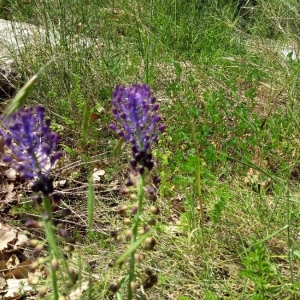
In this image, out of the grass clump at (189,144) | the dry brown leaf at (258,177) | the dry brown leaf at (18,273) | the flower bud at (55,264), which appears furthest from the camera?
the dry brown leaf at (258,177)

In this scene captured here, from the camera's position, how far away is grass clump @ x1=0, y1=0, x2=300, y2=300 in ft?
6.04

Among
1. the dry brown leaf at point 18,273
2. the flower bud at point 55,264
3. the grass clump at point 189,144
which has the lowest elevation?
the dry brown leaf at point 18,273

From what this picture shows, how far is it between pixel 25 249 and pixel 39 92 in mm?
1205

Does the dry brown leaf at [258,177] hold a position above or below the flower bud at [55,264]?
below

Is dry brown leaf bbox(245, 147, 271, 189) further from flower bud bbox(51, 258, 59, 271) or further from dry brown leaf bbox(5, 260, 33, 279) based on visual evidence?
flower bud bbox(51, 258, 59, 271)

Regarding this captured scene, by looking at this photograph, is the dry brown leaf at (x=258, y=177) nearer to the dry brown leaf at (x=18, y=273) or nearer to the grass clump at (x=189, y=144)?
the grass clump at (x=189, y=144)

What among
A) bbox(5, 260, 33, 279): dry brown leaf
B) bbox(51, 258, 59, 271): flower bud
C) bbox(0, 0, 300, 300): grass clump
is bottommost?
bbox(5, 260, 33, 279): dry brown leaf

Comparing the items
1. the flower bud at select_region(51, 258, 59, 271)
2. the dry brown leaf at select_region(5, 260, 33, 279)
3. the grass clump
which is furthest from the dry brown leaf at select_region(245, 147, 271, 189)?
the flower bud at select_region(51, 258, 59, 271)

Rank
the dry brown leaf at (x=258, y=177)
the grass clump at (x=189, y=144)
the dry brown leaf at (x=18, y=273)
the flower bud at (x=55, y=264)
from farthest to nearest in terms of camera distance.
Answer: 1. the dry brown leaf at (x=258, y=177)
2. the dry brown leaf at (x=18, y=273)
3. the grass clump at (x=189, y=144)
4. the flower bud at (x=55, y=264)

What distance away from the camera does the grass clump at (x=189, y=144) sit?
184 cm

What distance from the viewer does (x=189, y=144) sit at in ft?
8.80

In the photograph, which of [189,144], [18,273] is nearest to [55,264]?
[18,273]

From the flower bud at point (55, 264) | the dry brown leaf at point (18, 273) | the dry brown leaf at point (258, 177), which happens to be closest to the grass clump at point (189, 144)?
the dry brown leaf at point (258, 177)

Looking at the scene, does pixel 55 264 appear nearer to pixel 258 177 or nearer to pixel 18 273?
pixel 18 273
